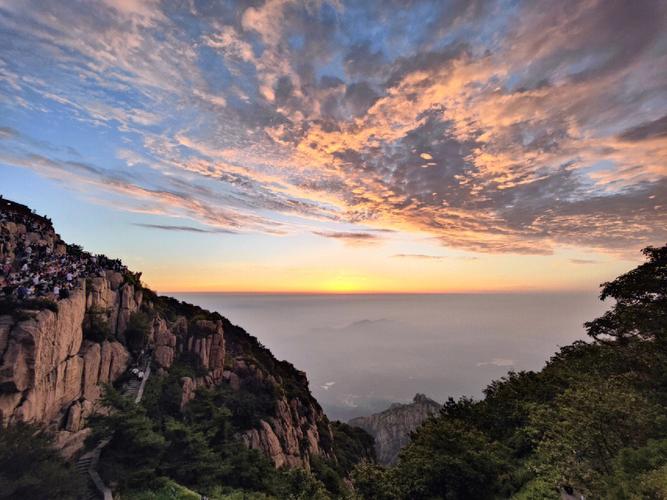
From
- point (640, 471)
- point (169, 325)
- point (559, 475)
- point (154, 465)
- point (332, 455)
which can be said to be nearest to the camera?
point (640, 471)

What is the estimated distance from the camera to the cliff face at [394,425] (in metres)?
82.8

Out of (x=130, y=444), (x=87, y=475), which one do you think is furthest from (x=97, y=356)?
(x=87, y=475)

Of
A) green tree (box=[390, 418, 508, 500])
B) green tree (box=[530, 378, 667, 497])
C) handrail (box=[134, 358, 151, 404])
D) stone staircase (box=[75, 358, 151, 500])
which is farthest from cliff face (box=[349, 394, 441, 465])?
stone staircase (box=[75, 358, 151, 500])

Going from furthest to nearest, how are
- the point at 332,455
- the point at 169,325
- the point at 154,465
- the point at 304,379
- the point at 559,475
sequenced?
the point at 304,379 < the point at 332,455 < the point at 169,325 < the point at 154,465 < the point at 559,475

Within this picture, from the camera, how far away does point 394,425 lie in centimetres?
8950

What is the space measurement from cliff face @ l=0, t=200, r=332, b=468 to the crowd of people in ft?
0.61

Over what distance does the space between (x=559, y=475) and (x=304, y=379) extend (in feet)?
159

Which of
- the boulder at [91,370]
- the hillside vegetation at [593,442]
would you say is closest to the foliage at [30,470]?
the boulder at [91,370]

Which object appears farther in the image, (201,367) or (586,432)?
(201,367)

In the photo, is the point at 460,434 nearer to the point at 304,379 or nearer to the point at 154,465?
the point at 154,465

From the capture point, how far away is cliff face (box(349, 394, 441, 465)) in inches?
3260

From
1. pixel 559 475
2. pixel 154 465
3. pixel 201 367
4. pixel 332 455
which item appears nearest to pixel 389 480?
pixel 559 475

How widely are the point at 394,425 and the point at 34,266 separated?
285 feet

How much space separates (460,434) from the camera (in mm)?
23000
